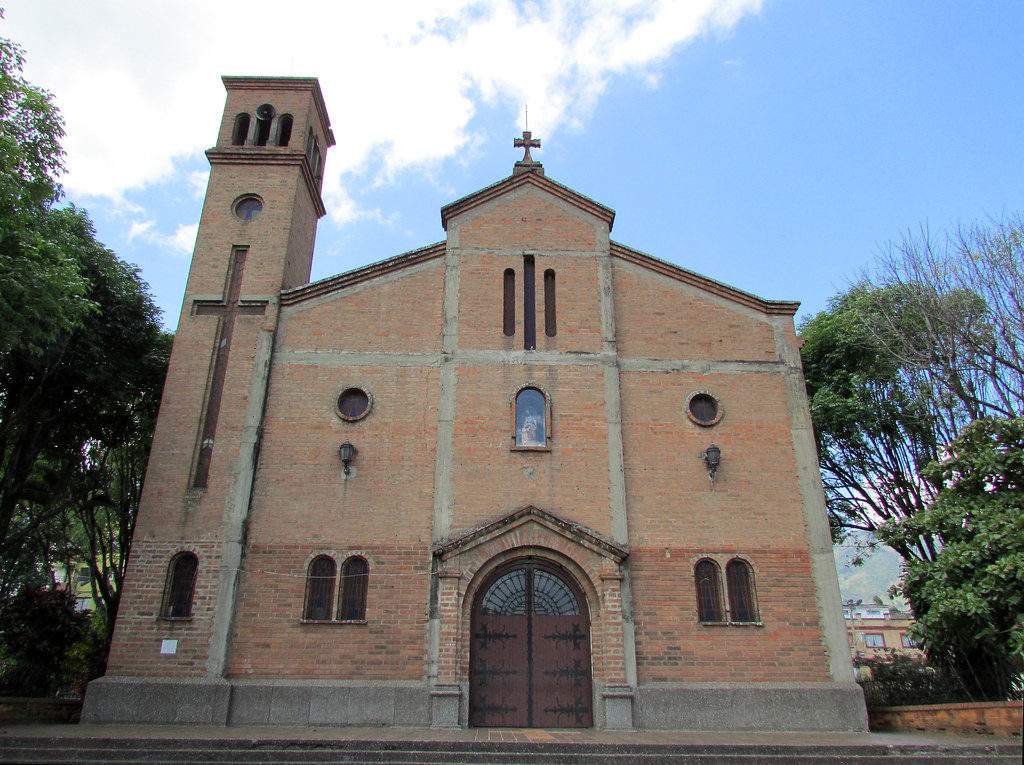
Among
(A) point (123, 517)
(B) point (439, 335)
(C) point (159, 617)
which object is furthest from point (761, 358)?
(A) point (123, 517)

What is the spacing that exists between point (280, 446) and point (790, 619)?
34.7ft

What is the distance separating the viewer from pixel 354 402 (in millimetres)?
15234

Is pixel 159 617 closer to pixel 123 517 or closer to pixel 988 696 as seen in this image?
pixel 123 517

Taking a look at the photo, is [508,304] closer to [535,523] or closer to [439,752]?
[535,523]

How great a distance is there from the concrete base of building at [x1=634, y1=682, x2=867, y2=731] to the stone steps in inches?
101

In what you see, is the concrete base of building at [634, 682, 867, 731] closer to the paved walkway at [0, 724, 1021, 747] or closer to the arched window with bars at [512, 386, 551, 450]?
the paved walkway at [0, 724, 1021, 747]

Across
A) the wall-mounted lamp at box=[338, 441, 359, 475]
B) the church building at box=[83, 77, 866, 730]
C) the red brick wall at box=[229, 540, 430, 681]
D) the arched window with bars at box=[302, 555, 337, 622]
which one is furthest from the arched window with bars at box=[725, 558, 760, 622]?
the wall-mounted lamp at box=[338, 441, 359, 475]

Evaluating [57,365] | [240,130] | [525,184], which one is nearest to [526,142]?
[525,184]

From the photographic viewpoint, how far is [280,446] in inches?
575

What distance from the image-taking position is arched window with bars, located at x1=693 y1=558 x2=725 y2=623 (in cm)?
1370

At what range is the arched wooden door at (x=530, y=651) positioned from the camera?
510 inches

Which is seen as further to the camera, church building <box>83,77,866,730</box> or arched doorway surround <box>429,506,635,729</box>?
church building <box>83,77,866,730</box>

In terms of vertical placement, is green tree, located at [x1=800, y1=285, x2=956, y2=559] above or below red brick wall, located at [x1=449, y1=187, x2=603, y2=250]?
below

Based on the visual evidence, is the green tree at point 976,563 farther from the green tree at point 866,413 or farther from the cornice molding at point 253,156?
the cornice molding at point 253,156
